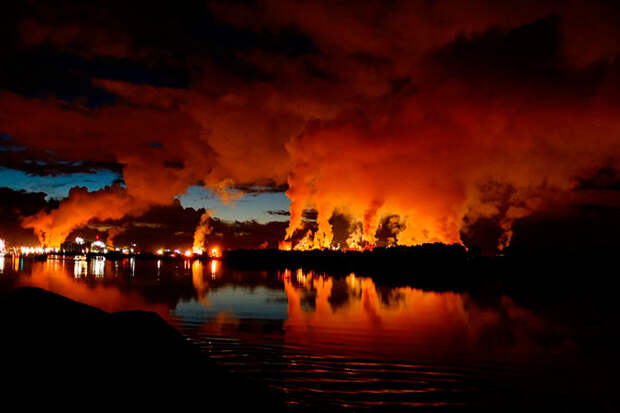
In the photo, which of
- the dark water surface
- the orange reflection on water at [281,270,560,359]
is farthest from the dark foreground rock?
the orange reflection on water at [281,270,560,359]

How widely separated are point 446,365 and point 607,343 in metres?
9.54

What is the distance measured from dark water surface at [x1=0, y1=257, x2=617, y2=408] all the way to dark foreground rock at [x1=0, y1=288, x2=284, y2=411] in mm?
2530

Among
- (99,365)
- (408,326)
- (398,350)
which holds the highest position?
(99,365)

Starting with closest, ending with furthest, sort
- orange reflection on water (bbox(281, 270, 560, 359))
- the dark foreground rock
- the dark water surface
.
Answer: the dark foreground rock → the dark water surface → orange reflection on water (bbox(281, 270, 560, 359))

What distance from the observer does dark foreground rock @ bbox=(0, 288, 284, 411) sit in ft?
18.1

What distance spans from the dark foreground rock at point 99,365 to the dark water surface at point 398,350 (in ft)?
8.30

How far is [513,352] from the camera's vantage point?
1501 centimetres

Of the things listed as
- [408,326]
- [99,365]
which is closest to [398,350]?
[408,326]

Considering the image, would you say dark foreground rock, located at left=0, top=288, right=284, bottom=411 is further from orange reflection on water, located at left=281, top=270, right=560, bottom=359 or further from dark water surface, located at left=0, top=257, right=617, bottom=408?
orange reflection on water, located at left=281, top=270, right=560, bottom=359

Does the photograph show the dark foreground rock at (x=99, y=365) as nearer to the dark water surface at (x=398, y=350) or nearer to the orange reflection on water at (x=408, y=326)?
the dark water surface at (x=398, y=350)

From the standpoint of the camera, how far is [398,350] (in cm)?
1438

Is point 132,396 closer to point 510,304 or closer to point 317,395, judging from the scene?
point 317,395

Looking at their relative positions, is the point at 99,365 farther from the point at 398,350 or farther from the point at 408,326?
the point at 408,326

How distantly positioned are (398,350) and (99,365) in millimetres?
10446
